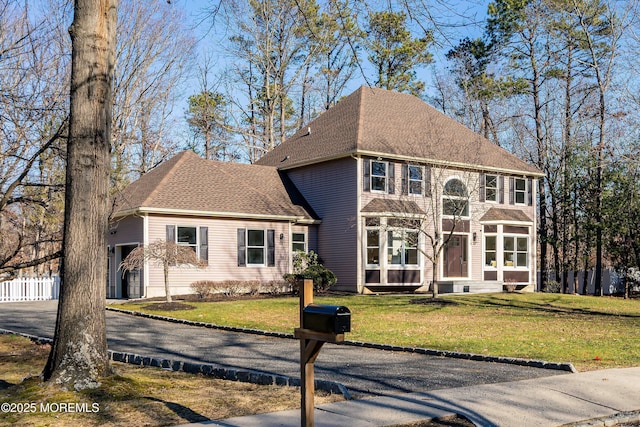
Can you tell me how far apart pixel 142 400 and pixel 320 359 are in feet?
14.6

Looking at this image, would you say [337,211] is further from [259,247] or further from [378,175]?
[259,247]

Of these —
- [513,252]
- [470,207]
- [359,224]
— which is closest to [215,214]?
[359,224]

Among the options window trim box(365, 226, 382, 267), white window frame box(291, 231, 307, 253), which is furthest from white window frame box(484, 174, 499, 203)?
white window frame box(291, 231, 307, 253)

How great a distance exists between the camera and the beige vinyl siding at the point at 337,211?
89.4ft

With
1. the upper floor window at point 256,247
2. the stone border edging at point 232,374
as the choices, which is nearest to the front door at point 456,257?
the upper floor window at point 256,247

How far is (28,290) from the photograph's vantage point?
28672mm

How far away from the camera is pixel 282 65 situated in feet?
135

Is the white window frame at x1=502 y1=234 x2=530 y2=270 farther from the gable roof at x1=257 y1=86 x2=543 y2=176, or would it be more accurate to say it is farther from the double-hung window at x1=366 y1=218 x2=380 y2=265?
the double-hung window at x1=366 y1=218 x2=380 y2=265

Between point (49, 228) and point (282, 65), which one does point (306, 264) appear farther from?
point (282, 65)

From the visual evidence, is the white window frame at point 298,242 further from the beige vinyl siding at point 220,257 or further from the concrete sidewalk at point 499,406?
the concrete sidewalk at point 499,406

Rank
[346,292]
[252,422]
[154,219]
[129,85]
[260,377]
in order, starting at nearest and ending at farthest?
[252,422]
[260,377]
[154,219]
[346,292]
[129,85]

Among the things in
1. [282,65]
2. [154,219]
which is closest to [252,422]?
[154,219]

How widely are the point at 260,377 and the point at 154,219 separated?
57.7 feet

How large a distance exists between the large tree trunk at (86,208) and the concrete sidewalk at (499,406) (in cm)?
196
